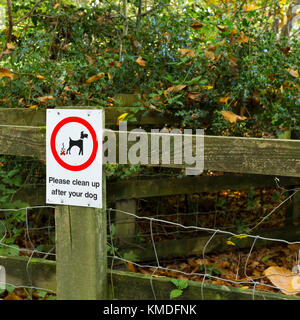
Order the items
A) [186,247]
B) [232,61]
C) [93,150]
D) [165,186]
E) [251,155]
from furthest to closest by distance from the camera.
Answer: [186,247]
[165,186]
[232,61]
[93,150]
[251,155]

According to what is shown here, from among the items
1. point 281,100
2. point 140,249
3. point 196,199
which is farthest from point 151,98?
point 196,199

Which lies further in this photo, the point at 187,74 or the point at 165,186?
the point at 165,186

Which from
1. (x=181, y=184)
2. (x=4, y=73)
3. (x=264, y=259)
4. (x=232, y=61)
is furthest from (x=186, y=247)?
(x=4, y=73)

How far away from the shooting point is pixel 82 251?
2.16 metres

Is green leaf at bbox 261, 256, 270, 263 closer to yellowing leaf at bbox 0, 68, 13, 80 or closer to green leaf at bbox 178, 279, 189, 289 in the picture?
green leaf at bbox 178, 279, 189, 289

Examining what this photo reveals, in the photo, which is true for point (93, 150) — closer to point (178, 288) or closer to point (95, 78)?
point (178, 288)

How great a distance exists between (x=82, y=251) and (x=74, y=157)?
0.48m

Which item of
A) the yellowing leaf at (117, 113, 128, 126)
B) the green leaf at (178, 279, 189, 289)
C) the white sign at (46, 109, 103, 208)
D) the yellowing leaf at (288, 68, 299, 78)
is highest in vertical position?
the yellowing leaf at (288, 68, 299, 78)

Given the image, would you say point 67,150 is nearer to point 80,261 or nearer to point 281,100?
point 80,261

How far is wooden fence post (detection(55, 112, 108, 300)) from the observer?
213 centimetres

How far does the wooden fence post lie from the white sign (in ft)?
0.20

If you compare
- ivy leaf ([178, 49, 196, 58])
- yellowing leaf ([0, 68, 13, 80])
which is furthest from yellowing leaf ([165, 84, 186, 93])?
yellowing leaf ([0, 68, 13, 80])

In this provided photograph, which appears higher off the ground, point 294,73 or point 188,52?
point 188,52

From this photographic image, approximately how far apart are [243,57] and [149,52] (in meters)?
1.04
